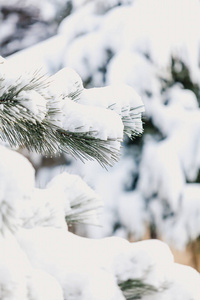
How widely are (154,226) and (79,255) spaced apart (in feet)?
7.46

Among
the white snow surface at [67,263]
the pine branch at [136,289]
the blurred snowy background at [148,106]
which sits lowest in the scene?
the blurred snowy background at [148,106]

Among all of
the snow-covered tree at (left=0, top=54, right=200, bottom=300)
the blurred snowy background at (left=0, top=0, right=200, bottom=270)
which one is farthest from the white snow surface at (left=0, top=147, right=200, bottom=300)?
the blurred snowy background at (left=0, top=0, right=200, bottom=270)

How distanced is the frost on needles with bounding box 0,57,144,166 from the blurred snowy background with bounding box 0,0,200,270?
193 cm

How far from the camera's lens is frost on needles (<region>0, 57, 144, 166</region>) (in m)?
0.75

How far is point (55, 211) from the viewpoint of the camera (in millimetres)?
958

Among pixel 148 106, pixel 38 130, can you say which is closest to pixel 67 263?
pixel 38 130

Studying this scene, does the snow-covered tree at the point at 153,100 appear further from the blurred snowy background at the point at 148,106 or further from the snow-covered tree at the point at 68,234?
the snow-covered tree at the point at 68,234

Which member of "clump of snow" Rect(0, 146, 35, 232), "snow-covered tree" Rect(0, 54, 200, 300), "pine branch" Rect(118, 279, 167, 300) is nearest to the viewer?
"clump of snow" Rect(0, 146, 35, 232)

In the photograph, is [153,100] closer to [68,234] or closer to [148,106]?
[148,106]

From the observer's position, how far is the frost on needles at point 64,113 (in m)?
0.75

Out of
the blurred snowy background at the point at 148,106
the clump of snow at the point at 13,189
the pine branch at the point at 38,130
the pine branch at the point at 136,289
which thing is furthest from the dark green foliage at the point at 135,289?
the blurred snowy background at the point at 148,106

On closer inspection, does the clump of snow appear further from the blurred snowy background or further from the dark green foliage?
the blurred snowy background

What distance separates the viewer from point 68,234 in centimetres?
87

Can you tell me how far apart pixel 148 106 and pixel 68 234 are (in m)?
2.36
